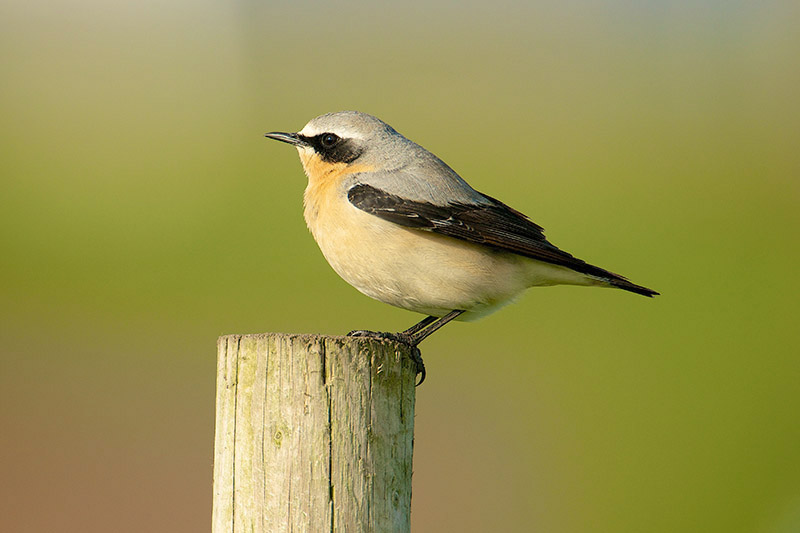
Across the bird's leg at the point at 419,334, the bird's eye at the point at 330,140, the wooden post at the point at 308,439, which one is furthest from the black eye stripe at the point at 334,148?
the wooden post at the point at 308,439

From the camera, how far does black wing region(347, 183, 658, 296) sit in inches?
213

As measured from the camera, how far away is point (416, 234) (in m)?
5.43

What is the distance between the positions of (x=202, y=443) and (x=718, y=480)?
6.19m

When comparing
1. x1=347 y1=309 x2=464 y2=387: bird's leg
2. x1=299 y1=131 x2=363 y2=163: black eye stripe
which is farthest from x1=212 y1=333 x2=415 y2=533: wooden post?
x1=299 y1=131 x2=363 y2=163: black eye stripe

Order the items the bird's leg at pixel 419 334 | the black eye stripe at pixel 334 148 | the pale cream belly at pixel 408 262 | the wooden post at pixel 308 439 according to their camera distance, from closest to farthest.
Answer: the wooden post at pixel 308 439, the bird's leg at pixel 419 334, the pale cream belly at pixel 408 262, the black eye stripe at pixel 334 148

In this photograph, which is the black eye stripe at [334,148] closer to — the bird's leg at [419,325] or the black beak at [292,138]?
the black beak at [292,138]

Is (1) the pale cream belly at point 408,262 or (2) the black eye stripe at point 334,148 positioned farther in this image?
(2) the black eye stripe at point 334,148

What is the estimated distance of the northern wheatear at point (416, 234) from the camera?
5.36 m

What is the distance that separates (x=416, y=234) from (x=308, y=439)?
7.09 ft

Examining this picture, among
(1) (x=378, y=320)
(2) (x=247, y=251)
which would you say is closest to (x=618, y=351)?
(1) (x=378, y=320)

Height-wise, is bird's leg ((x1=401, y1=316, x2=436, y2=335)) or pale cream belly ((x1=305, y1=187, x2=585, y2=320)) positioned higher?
pale cream belly ((x1=305, y1=187, x2=585, y2=320))

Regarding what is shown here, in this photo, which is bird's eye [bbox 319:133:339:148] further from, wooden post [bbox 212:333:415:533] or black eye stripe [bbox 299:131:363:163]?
wooden post [bbox 212:333:415:533]

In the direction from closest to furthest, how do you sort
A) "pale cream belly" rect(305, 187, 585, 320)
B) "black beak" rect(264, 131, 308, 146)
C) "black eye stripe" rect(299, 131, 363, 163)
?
"pale cream belly" rect(305, 187, 585, 320) < "black eye stripe" rect(299, 131, 363, 163) < "black beak" rect(264, 131, 308, 146)

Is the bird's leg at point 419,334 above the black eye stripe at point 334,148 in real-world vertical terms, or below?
below
